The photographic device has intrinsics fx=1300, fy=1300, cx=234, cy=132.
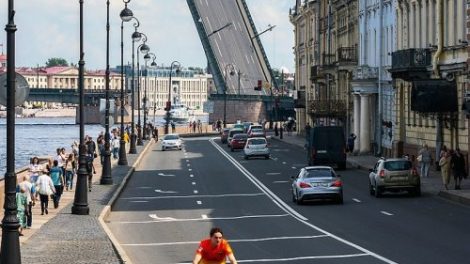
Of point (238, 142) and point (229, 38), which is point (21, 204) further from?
point (229, 38)

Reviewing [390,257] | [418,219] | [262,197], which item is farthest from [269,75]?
[390,257]

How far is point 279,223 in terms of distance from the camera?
115 feet

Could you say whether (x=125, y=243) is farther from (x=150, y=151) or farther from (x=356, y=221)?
(x=150, y=151)

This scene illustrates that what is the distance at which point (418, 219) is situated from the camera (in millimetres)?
34875

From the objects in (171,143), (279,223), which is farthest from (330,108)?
(279,223)

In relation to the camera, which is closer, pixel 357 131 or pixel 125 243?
pixel 125 243

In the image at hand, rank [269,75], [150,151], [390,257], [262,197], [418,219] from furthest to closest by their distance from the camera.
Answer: [269,75] → [150,151] → [262,197] → [418,219] → [390,257]

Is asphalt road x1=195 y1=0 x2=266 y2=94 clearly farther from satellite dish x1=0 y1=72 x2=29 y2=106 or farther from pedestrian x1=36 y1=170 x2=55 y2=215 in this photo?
satellite dish x1=0 y1=72 x2=29 y2=106

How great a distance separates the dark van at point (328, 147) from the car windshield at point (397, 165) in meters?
20.1

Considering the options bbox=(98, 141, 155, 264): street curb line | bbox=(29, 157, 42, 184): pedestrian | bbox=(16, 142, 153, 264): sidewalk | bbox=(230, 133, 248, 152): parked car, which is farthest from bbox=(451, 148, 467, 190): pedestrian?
bbox=(230, 133, 248, 152): parked car

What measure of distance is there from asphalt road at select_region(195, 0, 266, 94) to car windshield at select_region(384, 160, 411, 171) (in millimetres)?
87847

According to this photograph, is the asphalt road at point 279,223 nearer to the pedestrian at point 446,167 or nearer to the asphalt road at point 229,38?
the pedestrian at point 446,167

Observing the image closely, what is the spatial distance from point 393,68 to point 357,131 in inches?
832

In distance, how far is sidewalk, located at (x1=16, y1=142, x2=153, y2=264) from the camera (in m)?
25.0
